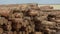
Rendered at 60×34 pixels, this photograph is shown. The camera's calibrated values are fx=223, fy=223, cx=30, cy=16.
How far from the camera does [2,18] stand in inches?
184

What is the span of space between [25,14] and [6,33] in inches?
36.9

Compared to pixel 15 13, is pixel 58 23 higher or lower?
lower

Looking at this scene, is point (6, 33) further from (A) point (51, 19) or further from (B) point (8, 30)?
(A) point (51, 19)

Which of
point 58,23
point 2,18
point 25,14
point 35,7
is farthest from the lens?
point 58,23

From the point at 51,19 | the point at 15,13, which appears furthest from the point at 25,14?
the point at 51,19

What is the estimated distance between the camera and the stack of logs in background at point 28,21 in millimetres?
4789

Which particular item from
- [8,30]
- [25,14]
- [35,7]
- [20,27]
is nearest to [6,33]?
[8,30]

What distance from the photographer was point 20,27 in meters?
5.11

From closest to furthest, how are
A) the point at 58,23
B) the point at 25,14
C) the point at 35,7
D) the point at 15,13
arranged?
1. the point at 15,13
2. the point at 25,14
3. the point at 35,7
4. the point at 58,23

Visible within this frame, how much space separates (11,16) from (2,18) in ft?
0.96

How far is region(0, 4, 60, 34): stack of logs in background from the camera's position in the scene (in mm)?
4789

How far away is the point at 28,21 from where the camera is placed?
17.9ft

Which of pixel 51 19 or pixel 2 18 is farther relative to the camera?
pixel 51 19

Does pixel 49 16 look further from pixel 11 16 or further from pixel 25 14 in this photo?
pixel 11 16
